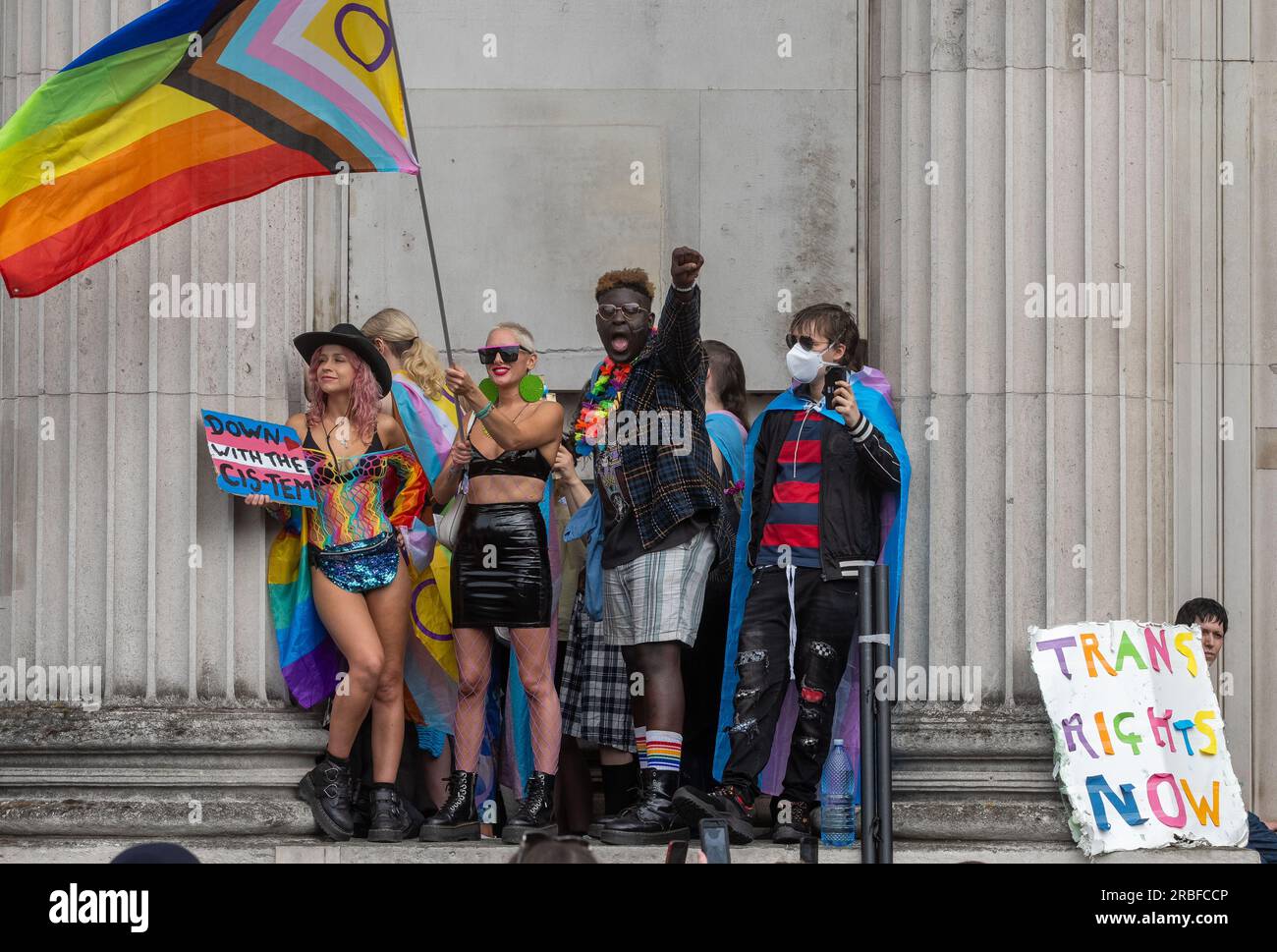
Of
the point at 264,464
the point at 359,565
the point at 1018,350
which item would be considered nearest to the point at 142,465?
the point at 264,464

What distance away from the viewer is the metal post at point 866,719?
7.86m

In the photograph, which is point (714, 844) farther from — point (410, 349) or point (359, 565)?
point (410, 349)

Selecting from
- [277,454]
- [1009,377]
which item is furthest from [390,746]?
[1009,377]

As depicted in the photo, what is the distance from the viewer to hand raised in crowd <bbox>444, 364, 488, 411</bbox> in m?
8.81

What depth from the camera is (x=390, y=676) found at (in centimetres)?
959

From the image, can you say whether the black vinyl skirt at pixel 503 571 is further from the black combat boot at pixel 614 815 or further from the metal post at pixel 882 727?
the metal post at pixel 882 727

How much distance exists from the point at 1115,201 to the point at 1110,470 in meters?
1.34

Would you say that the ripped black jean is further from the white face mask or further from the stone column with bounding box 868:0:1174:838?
the white face mask

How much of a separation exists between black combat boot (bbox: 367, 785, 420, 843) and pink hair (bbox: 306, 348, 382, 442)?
1711 mm

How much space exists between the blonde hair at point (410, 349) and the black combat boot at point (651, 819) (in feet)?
7.68

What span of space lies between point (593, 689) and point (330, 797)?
4.45 feet
